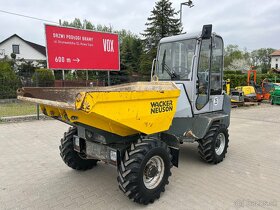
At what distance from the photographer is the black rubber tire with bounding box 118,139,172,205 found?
325 cm

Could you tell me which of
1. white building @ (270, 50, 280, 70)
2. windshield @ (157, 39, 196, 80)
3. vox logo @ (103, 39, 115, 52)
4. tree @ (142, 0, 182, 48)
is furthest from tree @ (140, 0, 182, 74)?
white building @ (270, 50, 280, 70)

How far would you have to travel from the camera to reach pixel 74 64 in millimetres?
11242

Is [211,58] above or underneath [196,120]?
above

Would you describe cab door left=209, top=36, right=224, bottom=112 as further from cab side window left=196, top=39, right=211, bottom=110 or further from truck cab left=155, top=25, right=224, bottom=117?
cab side window left=196, top=39, right=211, bottom=110

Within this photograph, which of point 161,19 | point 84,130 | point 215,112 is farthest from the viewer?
point 161,19

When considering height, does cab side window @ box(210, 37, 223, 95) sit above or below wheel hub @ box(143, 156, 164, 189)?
above

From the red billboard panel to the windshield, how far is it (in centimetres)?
646

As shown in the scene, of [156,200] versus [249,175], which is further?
[249,175]

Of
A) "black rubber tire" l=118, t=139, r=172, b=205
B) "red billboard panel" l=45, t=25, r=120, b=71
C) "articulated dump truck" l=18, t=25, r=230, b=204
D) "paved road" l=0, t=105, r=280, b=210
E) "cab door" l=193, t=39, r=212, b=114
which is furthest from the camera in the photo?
"red billboard panel" l=45, t=25, r=120, b=71

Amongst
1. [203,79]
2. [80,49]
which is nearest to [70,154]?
[203,79]

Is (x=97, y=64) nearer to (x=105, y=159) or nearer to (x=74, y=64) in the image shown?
(x=74, y=64)

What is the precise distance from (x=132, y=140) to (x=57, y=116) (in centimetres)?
112

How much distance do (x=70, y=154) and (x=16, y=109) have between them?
780 cm

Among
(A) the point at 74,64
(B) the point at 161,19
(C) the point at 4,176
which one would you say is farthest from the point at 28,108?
(B) the point at 161,19
